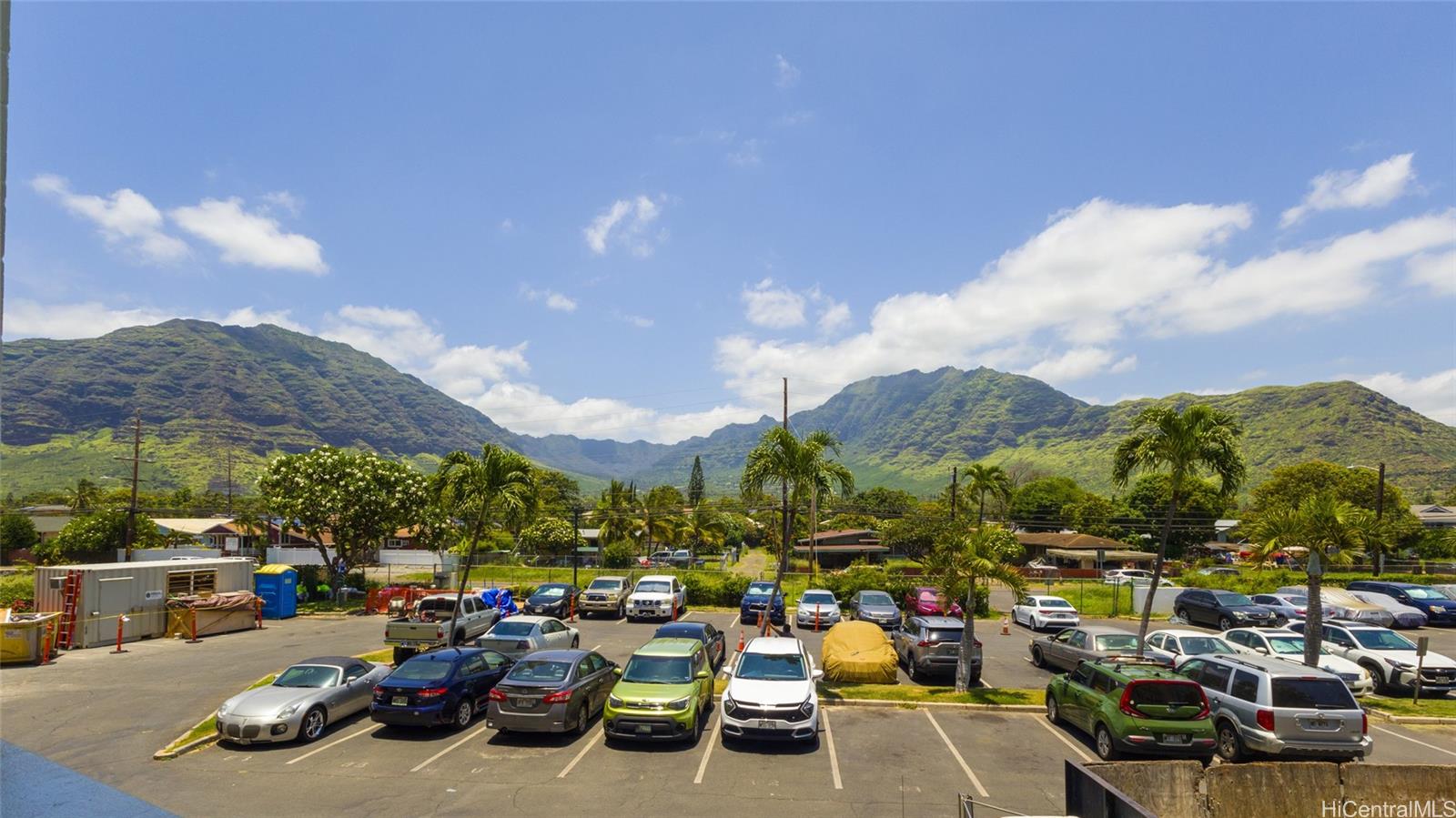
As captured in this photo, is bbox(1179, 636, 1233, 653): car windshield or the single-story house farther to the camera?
the single-story house

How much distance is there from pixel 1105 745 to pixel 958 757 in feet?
8.98

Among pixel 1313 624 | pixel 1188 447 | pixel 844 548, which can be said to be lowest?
pixel 844 548

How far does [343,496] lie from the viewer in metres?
39.6

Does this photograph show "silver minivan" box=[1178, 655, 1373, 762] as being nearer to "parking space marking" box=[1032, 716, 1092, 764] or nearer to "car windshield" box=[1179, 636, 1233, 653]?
"parking space marking" box=[1032, 716, 1092, 764]

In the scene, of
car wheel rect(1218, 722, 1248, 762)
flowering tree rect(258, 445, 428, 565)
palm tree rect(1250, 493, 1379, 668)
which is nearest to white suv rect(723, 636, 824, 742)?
car wheel rect(1218, 722, 1248, 762)

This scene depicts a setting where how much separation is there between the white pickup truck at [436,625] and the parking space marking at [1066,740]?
612 inches

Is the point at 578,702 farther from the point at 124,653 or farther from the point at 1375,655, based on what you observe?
the point at 1375,655

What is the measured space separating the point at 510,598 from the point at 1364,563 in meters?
64.1

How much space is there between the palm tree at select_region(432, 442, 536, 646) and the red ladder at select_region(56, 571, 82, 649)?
13041mm

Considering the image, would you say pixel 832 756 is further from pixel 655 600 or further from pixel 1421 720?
pixel 655 600

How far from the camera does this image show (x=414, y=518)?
42.4 meters

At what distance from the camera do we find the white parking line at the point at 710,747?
13442mm

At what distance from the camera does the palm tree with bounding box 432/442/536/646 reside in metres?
23.4

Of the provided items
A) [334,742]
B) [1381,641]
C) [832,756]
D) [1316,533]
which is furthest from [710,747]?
[1381,641]
